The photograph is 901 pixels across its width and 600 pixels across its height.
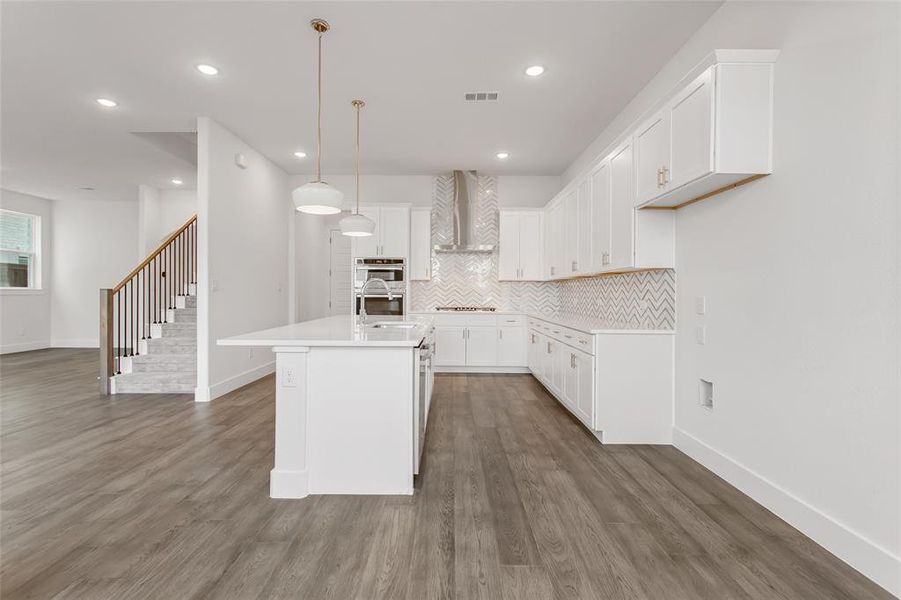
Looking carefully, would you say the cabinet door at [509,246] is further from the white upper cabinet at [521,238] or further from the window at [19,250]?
the window at [19,250]

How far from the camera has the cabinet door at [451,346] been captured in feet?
18.6

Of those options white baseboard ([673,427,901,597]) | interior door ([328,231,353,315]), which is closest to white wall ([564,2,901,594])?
white baseboard ([673,427,901,597])

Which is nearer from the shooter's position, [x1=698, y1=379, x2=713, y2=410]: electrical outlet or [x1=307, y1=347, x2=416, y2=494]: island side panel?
[x1=307, y1=347, x2=416, y2=494]: island side panel

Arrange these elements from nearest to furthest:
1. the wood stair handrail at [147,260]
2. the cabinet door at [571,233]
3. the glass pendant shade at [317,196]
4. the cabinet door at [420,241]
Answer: the glass pendant shade at [317,196] → the cabinet door at [571,233] → the wood stair handrail at [147,260] → the cabinet door at [420,241]

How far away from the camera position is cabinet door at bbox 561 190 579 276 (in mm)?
4426

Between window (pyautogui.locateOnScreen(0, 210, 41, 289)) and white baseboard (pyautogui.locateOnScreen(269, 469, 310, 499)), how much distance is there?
8.89 m

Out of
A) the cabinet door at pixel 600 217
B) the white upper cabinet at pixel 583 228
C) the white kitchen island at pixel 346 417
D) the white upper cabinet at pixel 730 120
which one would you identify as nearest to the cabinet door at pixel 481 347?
the white upper cabinet at pixel 583 228

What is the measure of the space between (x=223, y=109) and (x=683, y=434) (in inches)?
203

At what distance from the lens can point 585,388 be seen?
130 inches

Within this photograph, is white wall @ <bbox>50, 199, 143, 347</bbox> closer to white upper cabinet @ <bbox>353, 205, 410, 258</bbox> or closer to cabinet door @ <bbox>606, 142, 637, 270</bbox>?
white upper cabinet @ <bbox>353, 205, 410, 258</bbox>

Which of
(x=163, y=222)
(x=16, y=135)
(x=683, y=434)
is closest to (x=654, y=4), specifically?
(x=683, y=434)

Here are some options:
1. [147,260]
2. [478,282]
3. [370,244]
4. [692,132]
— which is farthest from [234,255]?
[692,132]

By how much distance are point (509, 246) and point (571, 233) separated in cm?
143

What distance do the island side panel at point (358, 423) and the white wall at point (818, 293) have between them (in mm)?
2015
